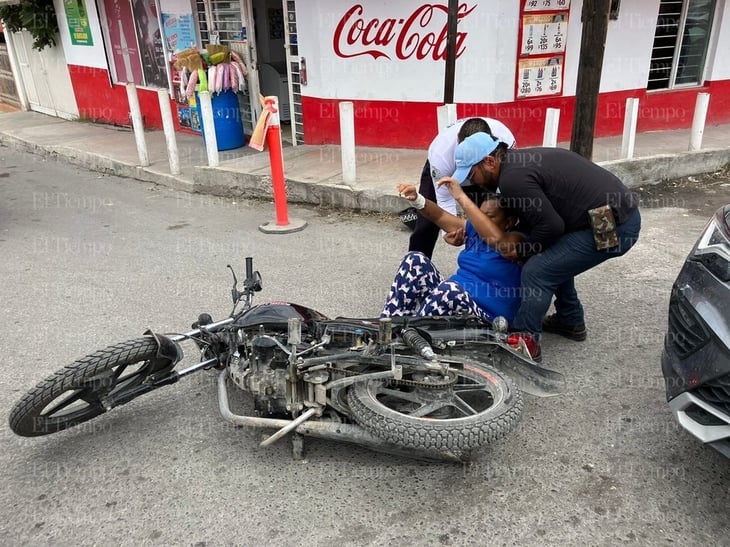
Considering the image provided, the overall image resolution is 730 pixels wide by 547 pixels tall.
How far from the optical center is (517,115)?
25.0 ft

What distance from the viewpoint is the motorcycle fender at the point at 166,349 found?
2814 mm

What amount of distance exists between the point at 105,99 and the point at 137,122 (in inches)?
191

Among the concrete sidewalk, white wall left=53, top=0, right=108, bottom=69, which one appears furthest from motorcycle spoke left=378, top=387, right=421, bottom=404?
white wall left=53, top=0, right=108, bottom=69

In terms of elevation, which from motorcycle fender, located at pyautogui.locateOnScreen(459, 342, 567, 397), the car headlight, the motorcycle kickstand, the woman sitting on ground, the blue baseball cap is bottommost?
the motorcycle kickstand

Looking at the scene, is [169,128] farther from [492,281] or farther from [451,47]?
[492,281]

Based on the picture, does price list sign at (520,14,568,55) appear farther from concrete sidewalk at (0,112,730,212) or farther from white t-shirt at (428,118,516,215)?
white t-shirt at (428,118,516,215)

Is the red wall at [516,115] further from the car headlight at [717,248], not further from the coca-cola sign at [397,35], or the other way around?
the car headlight at [717,248]

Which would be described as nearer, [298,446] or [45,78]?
[298,446]

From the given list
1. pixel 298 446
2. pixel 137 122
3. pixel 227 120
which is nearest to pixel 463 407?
pixel 298 446

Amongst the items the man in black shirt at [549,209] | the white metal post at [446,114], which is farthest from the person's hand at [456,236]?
the white metal post at [446,114]

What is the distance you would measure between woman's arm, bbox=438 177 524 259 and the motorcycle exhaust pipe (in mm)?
1175

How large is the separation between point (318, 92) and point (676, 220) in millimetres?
4925

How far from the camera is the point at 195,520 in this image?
7.79 feet

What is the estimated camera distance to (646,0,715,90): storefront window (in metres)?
8.55
